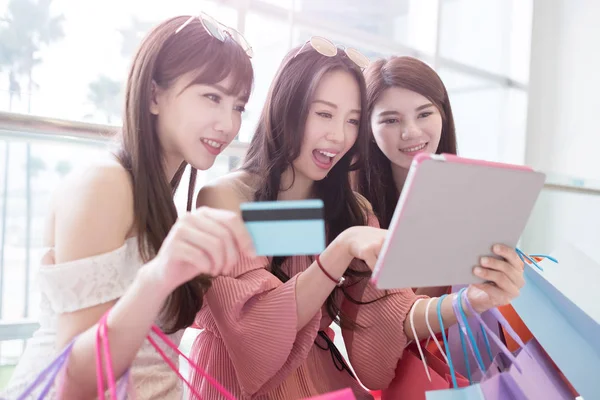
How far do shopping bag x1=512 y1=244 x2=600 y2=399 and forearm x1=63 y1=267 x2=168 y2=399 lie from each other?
55 centimetres

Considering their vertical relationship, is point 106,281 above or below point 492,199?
below

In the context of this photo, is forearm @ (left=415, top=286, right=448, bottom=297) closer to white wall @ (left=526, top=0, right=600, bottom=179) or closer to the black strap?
the black strap

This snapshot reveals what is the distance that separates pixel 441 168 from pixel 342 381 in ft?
1.92

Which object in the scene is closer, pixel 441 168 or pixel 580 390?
pixel 441 168

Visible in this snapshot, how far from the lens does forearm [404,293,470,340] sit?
33.9 inches

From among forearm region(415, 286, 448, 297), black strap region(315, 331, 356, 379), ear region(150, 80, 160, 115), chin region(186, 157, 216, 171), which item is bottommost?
black strap region(315, 331, 356, 379)

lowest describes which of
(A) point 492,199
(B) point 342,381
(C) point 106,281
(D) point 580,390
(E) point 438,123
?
(B) point 342,381

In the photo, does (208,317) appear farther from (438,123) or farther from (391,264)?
(438,123)

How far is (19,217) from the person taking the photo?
1.48 m

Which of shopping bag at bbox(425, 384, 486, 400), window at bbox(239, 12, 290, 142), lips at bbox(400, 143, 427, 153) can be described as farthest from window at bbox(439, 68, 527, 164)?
shopping bag at bbox(425, 384, 486, 400)

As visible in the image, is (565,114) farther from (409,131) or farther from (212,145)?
(212,145)

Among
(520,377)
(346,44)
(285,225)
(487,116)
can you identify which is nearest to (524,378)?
(520,377)

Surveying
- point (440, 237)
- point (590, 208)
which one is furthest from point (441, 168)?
point (590, 208)

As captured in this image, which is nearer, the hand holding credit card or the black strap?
the hand holding credit card
